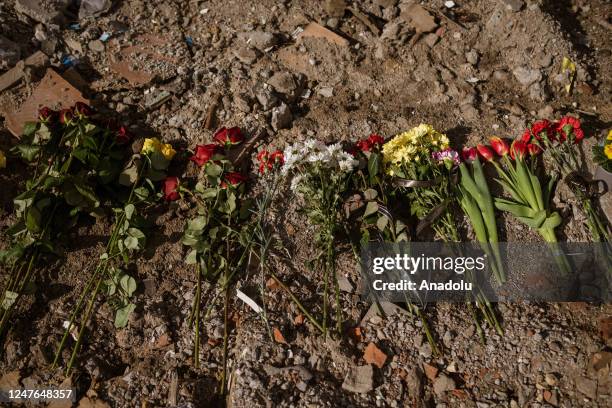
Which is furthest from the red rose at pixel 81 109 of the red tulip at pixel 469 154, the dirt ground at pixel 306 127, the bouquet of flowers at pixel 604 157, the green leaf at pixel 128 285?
the bouquet of flowers at pixel 604 157

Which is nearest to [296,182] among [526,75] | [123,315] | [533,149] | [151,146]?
[151,146]

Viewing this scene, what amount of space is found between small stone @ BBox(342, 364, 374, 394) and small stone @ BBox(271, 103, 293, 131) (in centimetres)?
185

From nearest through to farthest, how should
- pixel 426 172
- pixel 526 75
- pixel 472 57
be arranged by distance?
1. pixel 426 172
2. pixel 526 75
3. pixel 472 57

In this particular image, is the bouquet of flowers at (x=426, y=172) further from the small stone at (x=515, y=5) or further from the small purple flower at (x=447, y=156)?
the small stone at (x=515, y=5)

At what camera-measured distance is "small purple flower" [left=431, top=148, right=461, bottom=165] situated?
3373 mm

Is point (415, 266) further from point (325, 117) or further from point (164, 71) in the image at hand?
point (164, 71)

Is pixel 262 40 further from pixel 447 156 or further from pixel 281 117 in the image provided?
pixel 447 156

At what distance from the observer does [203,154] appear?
352cm

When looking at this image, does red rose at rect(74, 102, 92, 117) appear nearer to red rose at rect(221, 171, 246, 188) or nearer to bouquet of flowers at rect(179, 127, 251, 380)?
bouquet of flowers at rect(179, 127, 251, 380)

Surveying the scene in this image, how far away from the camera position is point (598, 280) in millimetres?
3109

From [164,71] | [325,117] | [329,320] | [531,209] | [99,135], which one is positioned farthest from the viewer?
[164,71]

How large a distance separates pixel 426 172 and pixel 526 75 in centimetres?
142

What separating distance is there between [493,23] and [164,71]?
2752mm

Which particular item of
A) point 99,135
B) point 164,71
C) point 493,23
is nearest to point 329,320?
point 99,135
